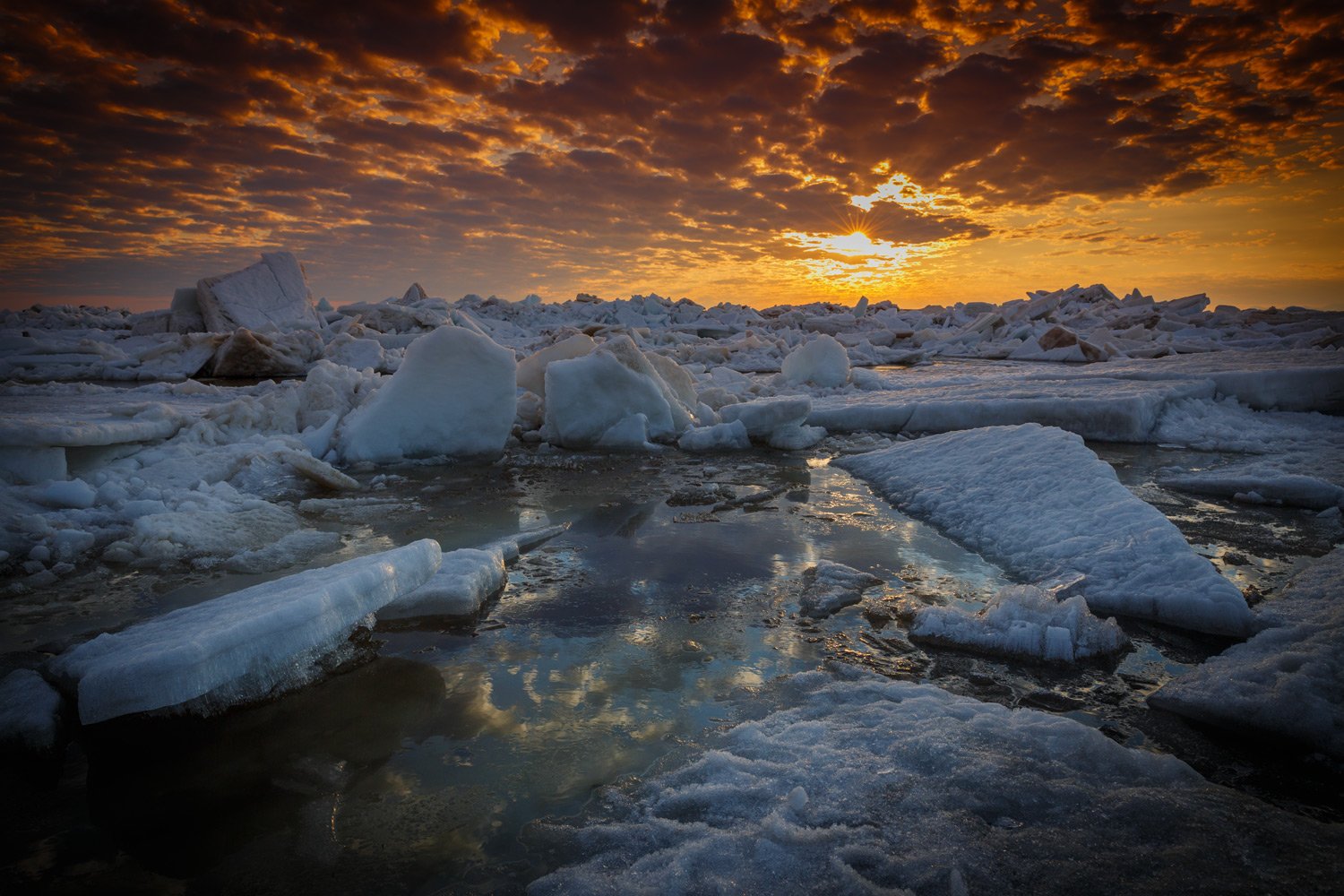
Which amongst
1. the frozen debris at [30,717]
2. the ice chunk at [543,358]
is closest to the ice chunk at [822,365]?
the ice chunk at [543,358]

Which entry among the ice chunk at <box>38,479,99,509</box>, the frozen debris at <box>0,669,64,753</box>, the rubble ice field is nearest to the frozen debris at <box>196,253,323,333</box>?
the rubble ice field

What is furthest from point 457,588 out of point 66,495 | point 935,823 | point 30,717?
point 66,495

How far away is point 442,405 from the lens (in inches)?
228

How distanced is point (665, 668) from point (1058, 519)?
2.34 metres

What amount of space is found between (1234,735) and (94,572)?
4.40m

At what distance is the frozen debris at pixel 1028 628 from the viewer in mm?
2316

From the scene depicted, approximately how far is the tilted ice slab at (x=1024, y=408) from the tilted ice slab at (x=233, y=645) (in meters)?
5.95

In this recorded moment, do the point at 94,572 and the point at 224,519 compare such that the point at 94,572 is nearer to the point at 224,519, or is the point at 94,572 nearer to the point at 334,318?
the point at 224,519

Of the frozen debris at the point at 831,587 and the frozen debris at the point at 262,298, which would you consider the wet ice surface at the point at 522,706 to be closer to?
the frozen debris at the point at 831,587

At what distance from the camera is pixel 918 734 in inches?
72.8

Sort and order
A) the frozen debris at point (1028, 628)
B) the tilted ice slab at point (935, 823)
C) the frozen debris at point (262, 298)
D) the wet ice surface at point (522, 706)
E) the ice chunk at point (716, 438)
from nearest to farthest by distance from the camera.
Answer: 1. the tilted ice slab at point (935, 823)
2. the wet ice surface at point (522, 706)
3. the frozen debris at point (1028, 628)
4. the ice chunk at point (716, 438)
5. the frozen debris at point (262, 298)

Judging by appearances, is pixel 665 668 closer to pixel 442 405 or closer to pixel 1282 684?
pixel 1282 684

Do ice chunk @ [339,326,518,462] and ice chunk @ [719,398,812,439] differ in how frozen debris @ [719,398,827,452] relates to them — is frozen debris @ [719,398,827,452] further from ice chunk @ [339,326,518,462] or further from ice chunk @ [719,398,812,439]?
ice chunk @ [339,326,518,462]

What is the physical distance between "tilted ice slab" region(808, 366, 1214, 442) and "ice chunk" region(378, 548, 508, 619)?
5.31 meters
